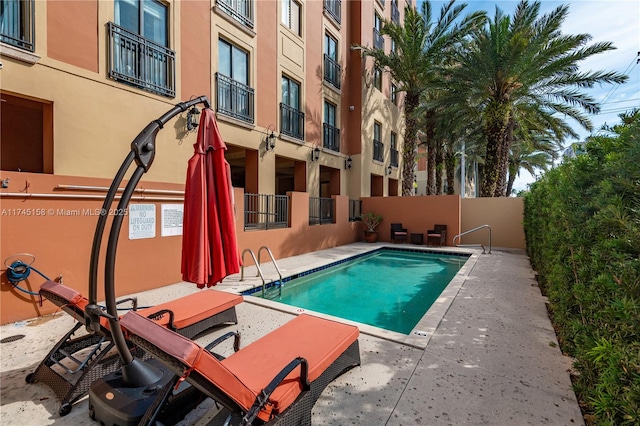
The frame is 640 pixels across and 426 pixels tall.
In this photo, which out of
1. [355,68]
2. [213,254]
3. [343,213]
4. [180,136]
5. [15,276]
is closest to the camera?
[213,254]

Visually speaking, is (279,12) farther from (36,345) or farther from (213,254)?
(36,345)

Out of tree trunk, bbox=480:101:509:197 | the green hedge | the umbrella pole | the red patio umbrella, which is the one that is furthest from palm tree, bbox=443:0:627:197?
the umbrella pole

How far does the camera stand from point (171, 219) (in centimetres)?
621

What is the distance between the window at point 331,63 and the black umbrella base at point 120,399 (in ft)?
42.9

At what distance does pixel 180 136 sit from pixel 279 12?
643 cm

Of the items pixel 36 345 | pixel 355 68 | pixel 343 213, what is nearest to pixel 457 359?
pixel 36 345

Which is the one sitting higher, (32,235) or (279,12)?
(279,12)

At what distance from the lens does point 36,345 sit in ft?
11.6

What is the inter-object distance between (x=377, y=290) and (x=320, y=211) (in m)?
4.89

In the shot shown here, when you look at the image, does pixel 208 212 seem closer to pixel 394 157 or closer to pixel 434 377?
pixel 434 377

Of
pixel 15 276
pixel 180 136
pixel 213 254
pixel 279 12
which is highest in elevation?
pixel 279 12

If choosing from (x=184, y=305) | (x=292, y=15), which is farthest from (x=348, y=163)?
(x=184, y=305)

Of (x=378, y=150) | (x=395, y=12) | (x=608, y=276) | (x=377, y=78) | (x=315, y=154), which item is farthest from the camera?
(x=395, y=12)

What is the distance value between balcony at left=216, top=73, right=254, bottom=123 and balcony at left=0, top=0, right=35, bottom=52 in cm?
386
